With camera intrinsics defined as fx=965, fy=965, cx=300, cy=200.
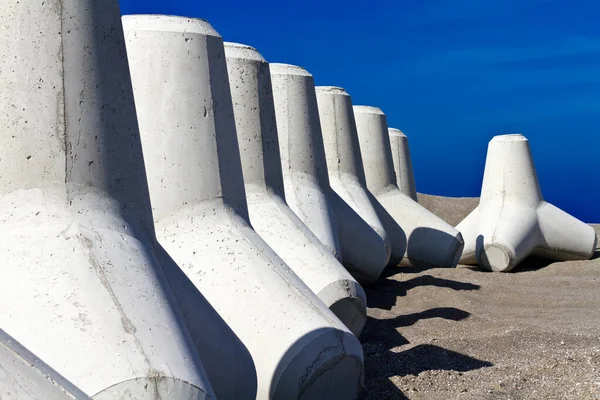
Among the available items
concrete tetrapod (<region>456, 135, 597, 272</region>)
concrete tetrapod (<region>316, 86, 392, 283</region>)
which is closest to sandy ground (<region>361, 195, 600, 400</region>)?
concrete tetrapod (<region>456, 135, 597, 272</region>)

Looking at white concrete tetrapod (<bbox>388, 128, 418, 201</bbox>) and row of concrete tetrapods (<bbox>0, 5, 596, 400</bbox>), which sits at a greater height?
row of concrete tetrapods (<bbox>0, 5, 596, 400</bbox>)

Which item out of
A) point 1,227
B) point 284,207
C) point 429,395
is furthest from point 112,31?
point 284,207

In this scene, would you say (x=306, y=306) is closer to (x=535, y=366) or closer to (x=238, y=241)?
(x=238, y=241)

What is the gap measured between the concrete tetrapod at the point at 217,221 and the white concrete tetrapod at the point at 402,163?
616 centimetres

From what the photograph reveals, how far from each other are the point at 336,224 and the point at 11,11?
11.5 feet

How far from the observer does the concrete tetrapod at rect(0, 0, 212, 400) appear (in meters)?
2.17

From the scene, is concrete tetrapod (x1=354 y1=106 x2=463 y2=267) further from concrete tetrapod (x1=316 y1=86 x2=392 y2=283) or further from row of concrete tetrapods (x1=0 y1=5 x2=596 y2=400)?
row of concrete tetrapods (x1=0 y1=5 x2=596 y2=400)

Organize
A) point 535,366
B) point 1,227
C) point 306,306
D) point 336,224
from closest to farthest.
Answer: point 1,227
point 306,306
point 535,366
point 336,224

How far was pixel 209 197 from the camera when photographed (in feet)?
11.6

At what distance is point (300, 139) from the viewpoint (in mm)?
5789

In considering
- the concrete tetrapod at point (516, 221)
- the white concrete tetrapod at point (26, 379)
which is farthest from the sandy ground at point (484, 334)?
the white concrete tetrapod at point (26, 379)

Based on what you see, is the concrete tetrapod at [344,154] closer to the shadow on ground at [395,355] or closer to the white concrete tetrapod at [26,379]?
the shadow on ground at [395,355]

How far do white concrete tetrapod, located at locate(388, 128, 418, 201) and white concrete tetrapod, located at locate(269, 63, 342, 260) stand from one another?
395 centimetres

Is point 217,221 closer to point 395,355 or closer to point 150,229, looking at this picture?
point 150,229
